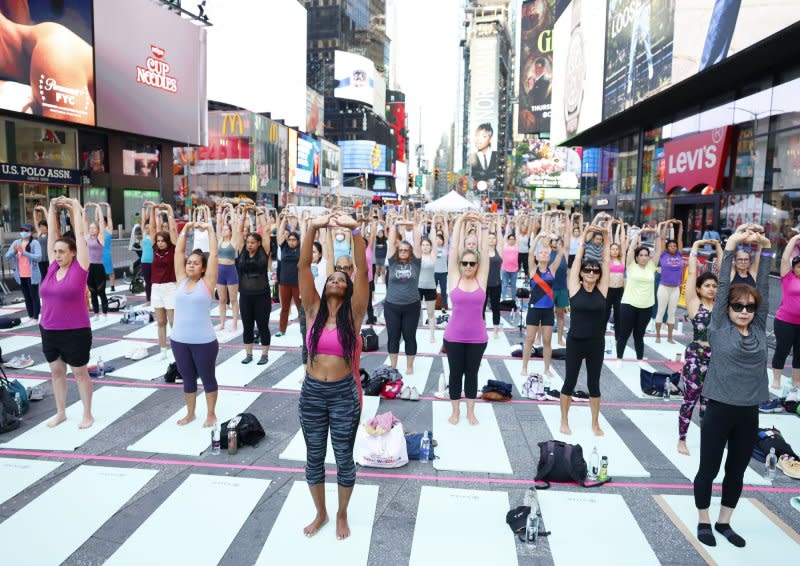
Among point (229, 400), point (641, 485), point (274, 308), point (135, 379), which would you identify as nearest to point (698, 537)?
point (641, 485)

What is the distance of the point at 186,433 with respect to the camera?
6.17 meters

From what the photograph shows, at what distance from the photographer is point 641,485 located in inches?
204

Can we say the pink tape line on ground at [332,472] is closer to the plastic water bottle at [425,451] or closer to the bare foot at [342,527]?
the plastic water bottle at [425,451]

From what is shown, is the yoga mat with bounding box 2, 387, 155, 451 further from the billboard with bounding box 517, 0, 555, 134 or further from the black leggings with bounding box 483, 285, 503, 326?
the billboard with bounding box 517, 0, 555, 134

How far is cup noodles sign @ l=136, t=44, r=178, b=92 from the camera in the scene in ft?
121

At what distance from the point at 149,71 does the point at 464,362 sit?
38798 mm

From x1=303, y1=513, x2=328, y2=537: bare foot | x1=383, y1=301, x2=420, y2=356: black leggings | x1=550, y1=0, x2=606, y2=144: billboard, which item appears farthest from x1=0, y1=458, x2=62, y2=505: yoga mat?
x1=550, y1=0, x2=606, y2=144: billboard

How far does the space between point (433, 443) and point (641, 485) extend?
205cm

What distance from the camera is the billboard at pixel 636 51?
2145 cm

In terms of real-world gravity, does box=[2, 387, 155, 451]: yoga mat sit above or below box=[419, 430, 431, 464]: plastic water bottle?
below

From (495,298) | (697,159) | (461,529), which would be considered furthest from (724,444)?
(697,159)

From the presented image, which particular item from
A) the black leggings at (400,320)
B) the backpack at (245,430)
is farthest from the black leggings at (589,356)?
the backpack at (245,430)

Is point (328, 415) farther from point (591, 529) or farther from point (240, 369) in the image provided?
point (240, 369)

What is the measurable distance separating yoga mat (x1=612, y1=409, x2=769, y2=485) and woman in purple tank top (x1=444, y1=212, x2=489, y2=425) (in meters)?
2.08
